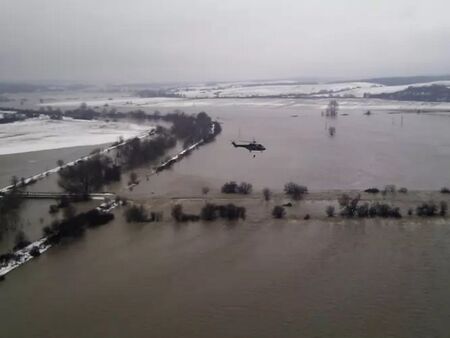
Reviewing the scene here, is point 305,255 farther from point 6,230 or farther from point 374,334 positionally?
point 6,230

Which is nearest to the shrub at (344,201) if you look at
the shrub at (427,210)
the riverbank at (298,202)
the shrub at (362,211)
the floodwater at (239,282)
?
the riverbank at (298,202)

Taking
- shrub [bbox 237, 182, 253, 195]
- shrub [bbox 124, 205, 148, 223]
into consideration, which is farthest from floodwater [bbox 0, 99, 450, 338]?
shrub [bbox 237, 182, 253, 195]

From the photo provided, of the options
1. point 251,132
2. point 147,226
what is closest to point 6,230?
point 147,226

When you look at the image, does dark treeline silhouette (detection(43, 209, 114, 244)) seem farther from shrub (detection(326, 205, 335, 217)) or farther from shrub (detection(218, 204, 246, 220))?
shrub (detection(326, 205, 335, 217))

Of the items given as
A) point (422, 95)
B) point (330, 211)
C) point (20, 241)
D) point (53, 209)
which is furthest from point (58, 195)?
point (422, 95)

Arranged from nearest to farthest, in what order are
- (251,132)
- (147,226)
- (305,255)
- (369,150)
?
(305,255)
(147,226)
(369,150)
(251,132)

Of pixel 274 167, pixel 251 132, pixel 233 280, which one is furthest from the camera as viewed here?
pixel 251 132

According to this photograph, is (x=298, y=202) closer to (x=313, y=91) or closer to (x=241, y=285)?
(x=241, y=285)

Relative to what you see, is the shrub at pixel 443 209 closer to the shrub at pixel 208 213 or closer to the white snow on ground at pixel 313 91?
the shrub at pixel 208 213
